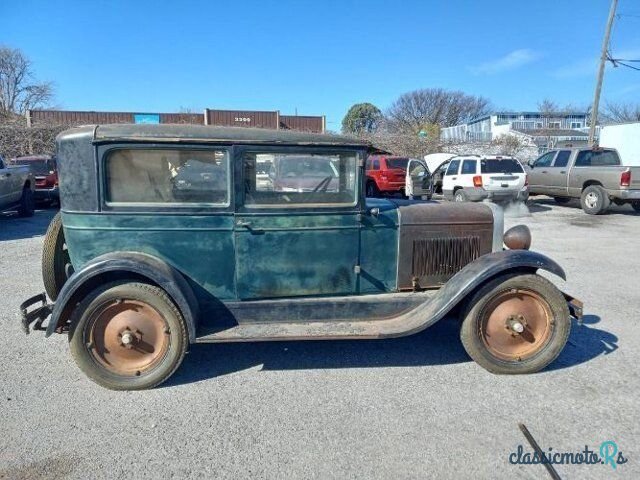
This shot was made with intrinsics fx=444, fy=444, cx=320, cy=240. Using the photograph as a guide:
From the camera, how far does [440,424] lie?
282cm

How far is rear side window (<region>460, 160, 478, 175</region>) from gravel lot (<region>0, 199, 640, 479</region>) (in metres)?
8.95

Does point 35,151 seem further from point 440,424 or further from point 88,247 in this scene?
point 440,424

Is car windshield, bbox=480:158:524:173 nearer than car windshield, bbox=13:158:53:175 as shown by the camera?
Yes

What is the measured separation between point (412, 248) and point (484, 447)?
5.27 ft

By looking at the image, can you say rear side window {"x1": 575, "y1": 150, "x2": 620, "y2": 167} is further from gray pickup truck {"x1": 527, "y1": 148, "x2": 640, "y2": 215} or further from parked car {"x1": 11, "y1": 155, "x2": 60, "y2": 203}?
parked car {"x1": 11, "y1": 155, "x2": 60, "y2": 203}

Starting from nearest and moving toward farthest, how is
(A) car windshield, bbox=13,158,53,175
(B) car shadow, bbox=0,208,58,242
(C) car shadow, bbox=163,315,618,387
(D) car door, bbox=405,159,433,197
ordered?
(C) car shadow, bbox=163,315,618,387 < (B) car shadow, bbox=0,208,58,242 < (A) car windshield, bbox=13,158,53,175 < (D) car door, bbox=405,159,433,197

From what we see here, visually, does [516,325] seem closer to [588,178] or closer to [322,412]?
[322,412]

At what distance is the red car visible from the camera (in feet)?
51.3

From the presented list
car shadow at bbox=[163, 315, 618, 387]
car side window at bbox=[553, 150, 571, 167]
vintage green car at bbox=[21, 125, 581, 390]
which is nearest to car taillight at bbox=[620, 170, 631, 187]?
car side window at bbox=[553, 150, 571, 167]

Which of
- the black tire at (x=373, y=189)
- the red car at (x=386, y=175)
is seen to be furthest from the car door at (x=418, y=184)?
the black tire at (x=373, y=189)

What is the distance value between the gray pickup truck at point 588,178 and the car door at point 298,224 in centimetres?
1123

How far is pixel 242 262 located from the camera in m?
3.45

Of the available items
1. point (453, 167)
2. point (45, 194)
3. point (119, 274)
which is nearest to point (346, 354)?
point (119, 274)

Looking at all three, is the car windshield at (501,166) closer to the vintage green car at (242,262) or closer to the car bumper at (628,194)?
→ the car bumper at (628,194)
